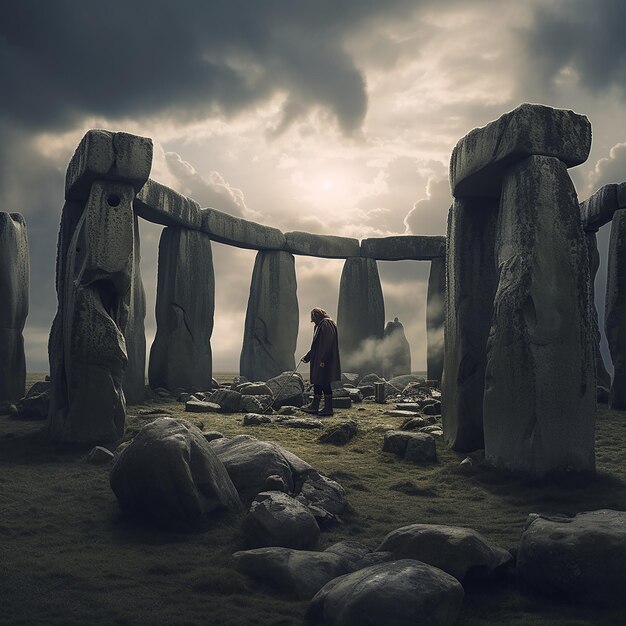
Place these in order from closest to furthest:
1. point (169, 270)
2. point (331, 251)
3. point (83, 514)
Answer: point (83, 514) → point (169, 270) → point (331, 251)

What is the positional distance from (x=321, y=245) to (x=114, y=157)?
1068 centimetres

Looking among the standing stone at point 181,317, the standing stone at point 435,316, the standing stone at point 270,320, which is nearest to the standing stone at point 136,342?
the standing stone at point 181,317

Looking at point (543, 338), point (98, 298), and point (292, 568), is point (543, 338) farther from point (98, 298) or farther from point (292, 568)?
point (98, 298)

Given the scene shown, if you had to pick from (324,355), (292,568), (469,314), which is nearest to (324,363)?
(324,355)

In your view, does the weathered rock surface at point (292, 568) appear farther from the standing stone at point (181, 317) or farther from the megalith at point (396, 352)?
the megalith at point (396, 352)

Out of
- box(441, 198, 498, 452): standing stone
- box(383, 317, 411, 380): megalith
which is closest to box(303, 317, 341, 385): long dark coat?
box(441, 198, 498, 452): standing stone

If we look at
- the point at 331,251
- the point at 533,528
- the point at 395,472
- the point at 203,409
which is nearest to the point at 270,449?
the point at 395,472

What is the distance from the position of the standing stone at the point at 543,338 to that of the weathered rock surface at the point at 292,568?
2743mm

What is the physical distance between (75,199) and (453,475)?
5.59 m

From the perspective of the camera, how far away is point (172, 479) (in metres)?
4.54

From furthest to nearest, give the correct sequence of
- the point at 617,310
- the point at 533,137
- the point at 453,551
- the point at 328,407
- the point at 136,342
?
the point at 136,342
the point at 617,310
the point at 328,407
the point at 533,137
the point at 453,551

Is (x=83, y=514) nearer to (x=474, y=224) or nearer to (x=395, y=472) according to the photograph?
(x=395, y=472)

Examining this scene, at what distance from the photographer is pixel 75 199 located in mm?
8609

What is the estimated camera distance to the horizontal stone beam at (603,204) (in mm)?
11008
